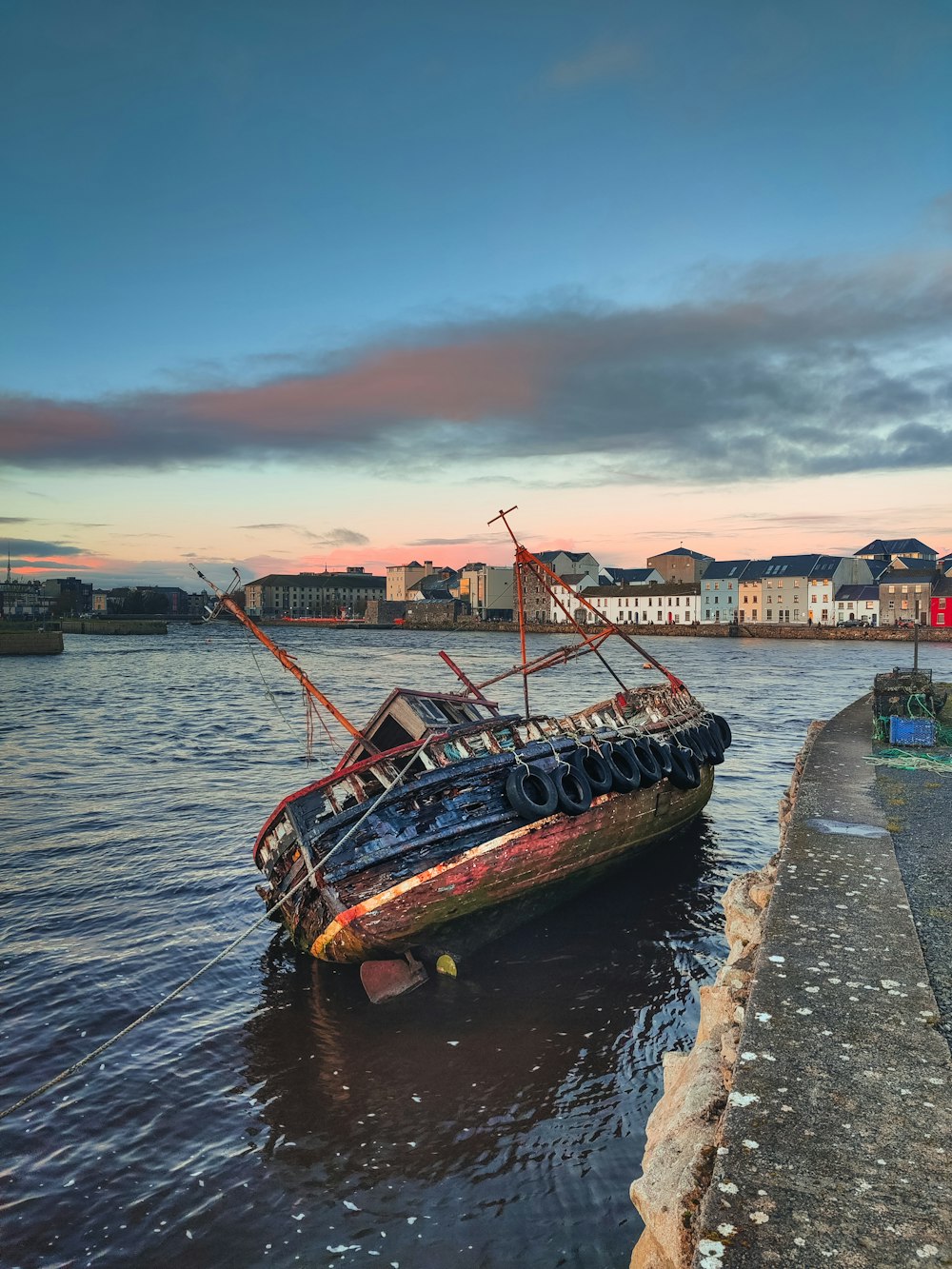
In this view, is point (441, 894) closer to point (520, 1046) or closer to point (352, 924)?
point (352, 924)

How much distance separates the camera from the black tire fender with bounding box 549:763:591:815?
11578 mm

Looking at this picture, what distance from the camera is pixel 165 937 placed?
40.2ft

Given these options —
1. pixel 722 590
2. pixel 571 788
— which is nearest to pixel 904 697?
pixel 571 788

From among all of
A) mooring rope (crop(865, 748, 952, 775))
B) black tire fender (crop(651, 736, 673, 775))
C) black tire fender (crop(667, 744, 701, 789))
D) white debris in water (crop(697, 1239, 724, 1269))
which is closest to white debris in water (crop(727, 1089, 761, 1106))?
white debris in water (crop(697, 1239, 724, 1269))

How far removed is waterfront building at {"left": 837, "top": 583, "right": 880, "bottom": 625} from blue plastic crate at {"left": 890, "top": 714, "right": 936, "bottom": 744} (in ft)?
393

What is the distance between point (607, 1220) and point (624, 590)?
14784cm

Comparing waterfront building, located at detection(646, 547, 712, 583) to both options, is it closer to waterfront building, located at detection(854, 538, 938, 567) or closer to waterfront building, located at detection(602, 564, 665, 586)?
waterfront building, located at detection(602, 564, 665, 586)

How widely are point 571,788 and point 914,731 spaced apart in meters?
8.38

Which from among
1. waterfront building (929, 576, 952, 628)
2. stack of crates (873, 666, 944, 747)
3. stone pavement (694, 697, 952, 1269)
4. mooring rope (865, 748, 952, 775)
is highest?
waterfront building (929, 576, 952, 628)

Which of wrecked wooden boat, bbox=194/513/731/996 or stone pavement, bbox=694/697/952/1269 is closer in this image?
stone pavement, bbox=694/697/952/1269

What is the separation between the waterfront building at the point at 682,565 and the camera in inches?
6324

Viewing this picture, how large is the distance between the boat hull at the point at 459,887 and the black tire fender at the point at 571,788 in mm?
273

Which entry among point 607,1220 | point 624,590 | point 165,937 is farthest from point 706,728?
point 624,590

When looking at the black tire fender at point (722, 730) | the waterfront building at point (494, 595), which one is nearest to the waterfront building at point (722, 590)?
the waterfront building at point (494, 595)
